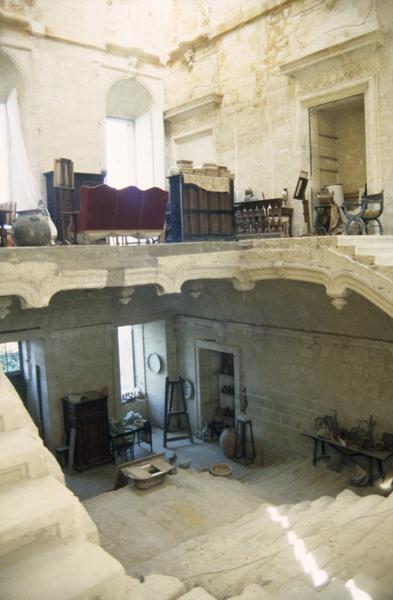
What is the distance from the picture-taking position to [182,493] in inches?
283

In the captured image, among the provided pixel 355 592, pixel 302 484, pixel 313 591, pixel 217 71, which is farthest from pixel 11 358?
pixel 355 592

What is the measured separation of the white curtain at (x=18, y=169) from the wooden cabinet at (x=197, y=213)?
3.73 metres

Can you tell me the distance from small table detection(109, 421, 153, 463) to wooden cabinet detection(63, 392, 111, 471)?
0.14m

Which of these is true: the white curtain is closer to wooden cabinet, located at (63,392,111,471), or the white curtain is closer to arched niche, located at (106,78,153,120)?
arched niche, located at (106,78,153,120)

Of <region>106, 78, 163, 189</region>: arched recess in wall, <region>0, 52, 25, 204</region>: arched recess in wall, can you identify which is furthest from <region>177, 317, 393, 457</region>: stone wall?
<region>0, 52, 25, 204</region>: arched recess in wall

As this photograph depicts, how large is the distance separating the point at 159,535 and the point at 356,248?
4.25 metres

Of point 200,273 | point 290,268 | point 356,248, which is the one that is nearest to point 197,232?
point 200,273

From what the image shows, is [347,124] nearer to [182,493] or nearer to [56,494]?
[182,493]

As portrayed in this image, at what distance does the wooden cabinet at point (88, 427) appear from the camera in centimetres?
1020

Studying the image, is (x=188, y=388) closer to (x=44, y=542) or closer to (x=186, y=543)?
(x=186, y=543)

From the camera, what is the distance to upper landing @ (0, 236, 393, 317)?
6027 mm

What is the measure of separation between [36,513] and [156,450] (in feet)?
29.0

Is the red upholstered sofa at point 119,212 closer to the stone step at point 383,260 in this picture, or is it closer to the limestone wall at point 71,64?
the stone step at point 383,260

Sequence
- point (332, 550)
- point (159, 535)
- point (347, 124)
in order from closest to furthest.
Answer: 1. point (332, 550)
2. point (159, 535)
3. point (347, 124)
